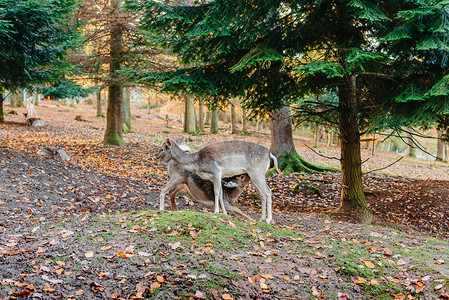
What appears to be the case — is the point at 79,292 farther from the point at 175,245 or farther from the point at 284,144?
the point at 284,144

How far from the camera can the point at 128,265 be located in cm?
423

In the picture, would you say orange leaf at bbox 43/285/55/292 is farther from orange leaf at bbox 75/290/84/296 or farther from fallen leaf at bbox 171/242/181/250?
fallen leaf at bbox 171/242/181/250

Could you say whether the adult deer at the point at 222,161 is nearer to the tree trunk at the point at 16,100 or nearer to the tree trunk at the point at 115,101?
the tree trunk at the point at 115,101

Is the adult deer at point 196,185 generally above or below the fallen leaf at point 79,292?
above

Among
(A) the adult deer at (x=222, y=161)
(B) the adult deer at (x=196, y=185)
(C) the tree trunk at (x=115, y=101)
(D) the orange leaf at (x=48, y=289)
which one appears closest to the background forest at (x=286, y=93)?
(D) the orange leaf at (x=48, y=289)

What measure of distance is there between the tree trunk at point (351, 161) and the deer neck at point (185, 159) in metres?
3.94

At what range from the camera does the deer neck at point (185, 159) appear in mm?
6738

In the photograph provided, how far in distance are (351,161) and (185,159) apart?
4.31m

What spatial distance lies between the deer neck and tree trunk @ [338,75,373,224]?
12.9ft

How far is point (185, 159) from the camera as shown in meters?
6.77

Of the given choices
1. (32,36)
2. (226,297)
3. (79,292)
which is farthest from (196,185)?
(32,36)

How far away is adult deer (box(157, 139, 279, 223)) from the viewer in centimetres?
661

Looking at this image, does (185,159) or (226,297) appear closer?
(226,297)

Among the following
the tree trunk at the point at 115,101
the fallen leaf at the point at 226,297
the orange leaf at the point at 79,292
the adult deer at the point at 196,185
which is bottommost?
the fallen leaf at the point at 226,297
